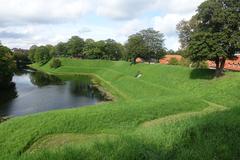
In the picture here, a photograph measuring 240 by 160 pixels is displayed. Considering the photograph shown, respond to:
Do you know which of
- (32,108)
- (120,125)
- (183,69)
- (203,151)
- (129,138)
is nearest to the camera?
(203,151)

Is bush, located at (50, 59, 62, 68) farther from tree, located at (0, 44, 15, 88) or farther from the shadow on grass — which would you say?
the shadow on grass

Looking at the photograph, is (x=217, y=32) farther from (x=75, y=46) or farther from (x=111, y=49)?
(x=75, y=46)

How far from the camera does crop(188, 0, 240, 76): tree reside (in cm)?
3884

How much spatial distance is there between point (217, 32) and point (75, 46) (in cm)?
11006

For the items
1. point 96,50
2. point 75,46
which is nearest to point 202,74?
point 96,50

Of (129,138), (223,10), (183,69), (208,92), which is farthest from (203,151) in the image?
(183,69)

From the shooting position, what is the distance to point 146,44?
84.4 m

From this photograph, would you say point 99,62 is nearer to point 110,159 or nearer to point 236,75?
point 236,75

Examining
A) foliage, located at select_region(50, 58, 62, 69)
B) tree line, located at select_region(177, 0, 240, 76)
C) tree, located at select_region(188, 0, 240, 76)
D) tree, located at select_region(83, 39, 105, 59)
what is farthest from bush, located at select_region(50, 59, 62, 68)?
tree, located at select_region(188, 0, 240, 76)

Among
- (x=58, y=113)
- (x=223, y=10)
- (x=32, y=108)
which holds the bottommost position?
(x=32, y=108)

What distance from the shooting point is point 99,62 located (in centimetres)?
10669

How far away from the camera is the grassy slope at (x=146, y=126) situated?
10385mm

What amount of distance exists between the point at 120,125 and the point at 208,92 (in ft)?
55.5

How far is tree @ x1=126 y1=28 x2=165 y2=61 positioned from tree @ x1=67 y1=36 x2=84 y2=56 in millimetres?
63642
